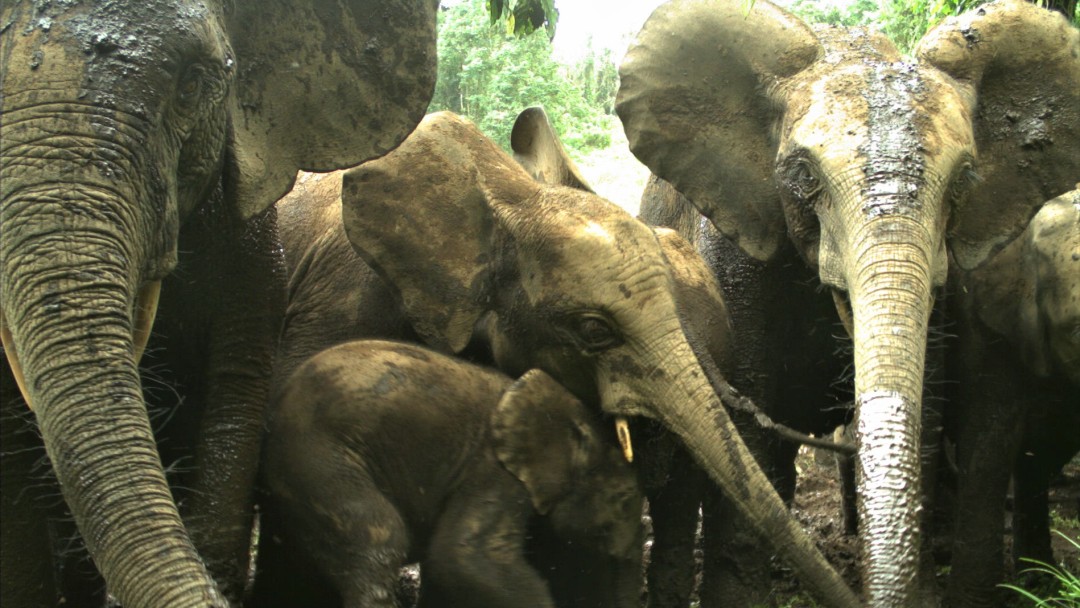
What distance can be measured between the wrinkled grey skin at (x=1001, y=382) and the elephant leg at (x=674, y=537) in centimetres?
135

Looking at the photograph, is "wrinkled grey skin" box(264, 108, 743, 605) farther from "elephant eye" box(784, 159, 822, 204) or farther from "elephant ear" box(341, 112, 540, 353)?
"elephant eye" box(784, 159, 822, 204)

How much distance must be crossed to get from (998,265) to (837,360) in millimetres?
885

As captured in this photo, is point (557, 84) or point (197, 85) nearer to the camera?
point (197, 85)

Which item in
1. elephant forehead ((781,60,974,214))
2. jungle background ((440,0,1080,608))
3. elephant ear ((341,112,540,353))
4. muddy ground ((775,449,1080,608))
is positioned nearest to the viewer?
elephant forehead ((781,60,974,214))

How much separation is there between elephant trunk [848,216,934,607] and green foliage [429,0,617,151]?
8385mm

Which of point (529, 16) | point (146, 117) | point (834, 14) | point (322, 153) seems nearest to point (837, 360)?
point (529, 16)

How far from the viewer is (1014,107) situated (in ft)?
21.9

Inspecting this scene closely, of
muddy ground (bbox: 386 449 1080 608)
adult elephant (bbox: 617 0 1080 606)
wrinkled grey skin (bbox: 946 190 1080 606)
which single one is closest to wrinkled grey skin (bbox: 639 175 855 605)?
adult elephant (bbox: 617 0 1080 606)

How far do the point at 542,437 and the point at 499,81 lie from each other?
358 inches

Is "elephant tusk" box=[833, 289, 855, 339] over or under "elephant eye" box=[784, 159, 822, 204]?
under

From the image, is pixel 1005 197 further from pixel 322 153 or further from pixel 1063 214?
pixel 322 153

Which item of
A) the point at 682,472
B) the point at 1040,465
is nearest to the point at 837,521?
the point at 1040,465

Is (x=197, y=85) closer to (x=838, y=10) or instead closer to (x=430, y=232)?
(x=430, y=232)

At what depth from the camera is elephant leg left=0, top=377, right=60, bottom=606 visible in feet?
15.9
